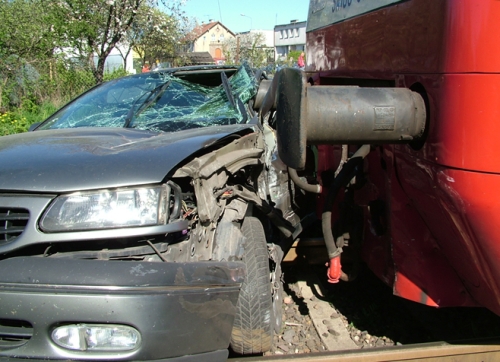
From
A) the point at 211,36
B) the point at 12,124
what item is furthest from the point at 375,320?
the point at 211,36

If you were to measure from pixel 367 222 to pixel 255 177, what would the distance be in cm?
83

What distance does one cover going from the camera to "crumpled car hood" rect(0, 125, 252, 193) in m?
1.80

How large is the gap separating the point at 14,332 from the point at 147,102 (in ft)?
7.19

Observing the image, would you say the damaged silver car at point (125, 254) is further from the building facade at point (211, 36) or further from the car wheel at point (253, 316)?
Answer: the building facade at point (211, 36)

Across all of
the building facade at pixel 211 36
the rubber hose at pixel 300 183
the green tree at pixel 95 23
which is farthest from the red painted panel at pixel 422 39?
the building facade at pixel 211 36

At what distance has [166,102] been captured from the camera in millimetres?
3455

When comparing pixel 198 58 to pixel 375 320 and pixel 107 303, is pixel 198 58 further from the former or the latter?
pixel 107 303

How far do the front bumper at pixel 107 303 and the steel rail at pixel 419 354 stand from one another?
0.63m

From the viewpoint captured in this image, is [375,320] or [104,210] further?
[375,320]

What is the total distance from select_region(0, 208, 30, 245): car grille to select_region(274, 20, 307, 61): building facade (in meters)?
52.0

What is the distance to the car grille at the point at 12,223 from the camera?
1780 millimetres

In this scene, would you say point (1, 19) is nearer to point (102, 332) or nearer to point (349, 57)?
point (349, 57)

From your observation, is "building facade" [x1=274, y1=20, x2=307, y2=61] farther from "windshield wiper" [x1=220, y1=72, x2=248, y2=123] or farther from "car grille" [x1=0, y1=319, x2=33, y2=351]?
"car grille" [x1=0, y1=319, x2=33, y2=351]

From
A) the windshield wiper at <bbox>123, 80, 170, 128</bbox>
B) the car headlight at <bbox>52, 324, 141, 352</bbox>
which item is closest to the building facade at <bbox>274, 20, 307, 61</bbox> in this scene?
the windshield wiper at <bbox>123, 80, 170, 128</bbox>
